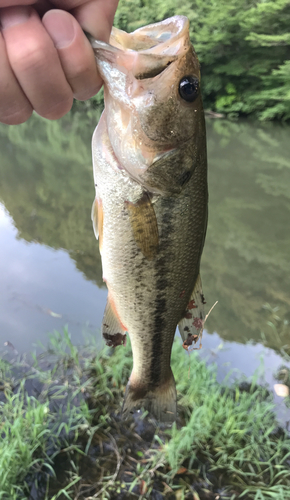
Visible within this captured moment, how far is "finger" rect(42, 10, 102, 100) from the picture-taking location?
2.95ft

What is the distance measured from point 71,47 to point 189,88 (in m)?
0.43

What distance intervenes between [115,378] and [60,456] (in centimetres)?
75

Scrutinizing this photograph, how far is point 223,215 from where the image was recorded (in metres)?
7.39

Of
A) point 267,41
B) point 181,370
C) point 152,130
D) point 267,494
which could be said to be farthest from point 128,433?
point 267,41

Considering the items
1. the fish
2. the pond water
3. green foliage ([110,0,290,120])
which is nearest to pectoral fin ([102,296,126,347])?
the fish

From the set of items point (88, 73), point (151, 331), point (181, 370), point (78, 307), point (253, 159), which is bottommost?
point (253, 159)

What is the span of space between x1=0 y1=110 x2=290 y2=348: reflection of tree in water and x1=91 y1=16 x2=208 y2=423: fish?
9.91ft

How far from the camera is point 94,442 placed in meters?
2.69

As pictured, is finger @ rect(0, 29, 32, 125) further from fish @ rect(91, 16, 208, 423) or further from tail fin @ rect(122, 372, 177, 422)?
tail fin @ rect(122, 372, 177, 422)

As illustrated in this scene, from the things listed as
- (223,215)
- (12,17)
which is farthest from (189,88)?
(223,215)

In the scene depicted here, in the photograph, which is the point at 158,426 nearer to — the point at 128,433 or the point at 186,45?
the point at 128,433

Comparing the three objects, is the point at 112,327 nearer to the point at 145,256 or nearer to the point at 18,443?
the point at 145,256

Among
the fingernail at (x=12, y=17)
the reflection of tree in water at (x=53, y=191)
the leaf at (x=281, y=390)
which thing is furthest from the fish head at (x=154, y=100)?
the reflection of tree in water at (x=53, y=191)

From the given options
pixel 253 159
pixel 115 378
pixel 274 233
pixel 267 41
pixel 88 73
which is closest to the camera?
pixel 88 73
